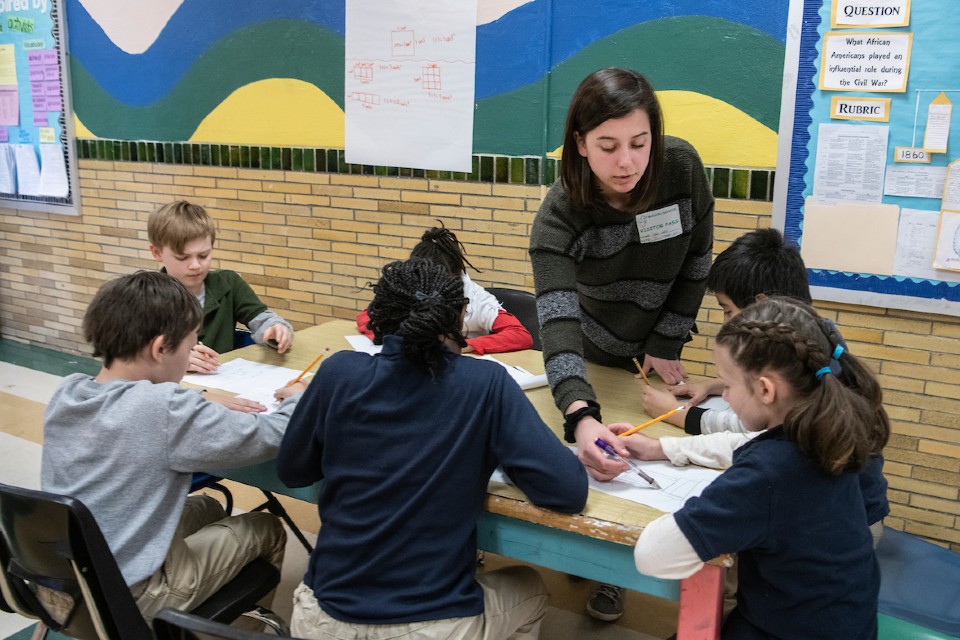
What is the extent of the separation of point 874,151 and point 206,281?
2710 millimetres

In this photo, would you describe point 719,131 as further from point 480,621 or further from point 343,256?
point 480,621

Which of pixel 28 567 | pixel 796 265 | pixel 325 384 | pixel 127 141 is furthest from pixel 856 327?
pixel 127 141

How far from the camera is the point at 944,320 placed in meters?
3.33

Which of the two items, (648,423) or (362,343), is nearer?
(648,423)

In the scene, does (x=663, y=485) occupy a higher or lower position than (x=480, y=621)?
higher

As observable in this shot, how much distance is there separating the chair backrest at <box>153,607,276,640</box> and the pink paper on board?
617 cm

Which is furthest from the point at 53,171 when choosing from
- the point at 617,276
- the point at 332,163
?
the point at 617,276

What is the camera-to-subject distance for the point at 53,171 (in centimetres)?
626

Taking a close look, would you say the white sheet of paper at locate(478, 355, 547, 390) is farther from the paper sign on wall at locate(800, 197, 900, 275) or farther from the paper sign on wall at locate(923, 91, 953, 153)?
the paper sign on wall at locate(923, 91, 953, 153)

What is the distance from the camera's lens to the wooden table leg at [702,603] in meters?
1.64

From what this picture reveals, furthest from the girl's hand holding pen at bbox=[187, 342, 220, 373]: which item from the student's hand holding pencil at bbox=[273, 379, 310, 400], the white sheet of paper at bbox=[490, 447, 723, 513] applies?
the white sheet of paper at bbox=[490, 447, 723, 513]

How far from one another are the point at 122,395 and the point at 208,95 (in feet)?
12.7

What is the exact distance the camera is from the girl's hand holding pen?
2689mm

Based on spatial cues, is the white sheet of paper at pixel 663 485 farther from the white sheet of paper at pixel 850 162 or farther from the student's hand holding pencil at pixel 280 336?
the white sheet of paper at pixel 850 162
